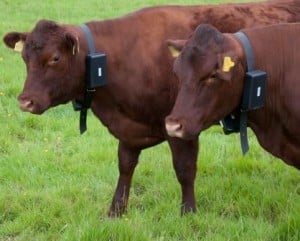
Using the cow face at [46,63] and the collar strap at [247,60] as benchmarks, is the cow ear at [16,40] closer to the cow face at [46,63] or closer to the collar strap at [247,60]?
the cow face at [46,63]

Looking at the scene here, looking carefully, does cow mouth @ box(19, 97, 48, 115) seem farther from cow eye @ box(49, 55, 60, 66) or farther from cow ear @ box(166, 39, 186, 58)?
cow ear @ box(166, 39, 186, 58)

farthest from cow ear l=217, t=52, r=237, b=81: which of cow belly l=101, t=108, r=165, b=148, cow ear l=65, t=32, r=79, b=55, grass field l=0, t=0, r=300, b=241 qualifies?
grass field l=0, t=0, r=300, b=241

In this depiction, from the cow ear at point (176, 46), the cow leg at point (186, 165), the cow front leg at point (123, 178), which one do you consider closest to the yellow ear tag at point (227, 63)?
the cow ear at point (176, 46)

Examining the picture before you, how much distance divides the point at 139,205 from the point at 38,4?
1124 cm

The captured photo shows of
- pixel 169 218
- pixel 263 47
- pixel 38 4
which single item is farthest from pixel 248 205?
pixel 38 4

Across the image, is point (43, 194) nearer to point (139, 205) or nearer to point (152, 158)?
point (139, 205)

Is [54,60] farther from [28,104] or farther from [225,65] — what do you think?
[225,65]

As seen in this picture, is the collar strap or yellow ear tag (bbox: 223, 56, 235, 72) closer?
yellow ear tag (bbox: 223, 56, 235, 72)

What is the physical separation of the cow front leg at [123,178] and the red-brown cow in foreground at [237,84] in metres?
1.21

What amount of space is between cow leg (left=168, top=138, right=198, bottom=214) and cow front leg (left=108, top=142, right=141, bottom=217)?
400 mm

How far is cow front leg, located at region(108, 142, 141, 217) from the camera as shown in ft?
17.0

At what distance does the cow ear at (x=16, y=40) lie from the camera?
15.2ft

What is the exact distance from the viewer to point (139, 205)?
5320mm

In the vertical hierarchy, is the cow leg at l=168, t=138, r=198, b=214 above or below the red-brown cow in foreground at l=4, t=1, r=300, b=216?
below
